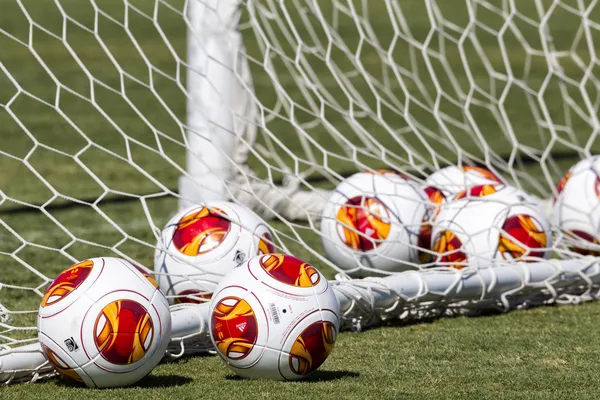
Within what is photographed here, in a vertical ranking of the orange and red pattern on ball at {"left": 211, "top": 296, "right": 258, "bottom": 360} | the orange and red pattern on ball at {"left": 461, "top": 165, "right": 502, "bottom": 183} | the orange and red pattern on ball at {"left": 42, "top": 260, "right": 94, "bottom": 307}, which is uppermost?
the orange and red pattern on ball at {"left": 42, "top": 260, "right": 94, "bottom": 307}

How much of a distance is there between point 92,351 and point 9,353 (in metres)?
0.36

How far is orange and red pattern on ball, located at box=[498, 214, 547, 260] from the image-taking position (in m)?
5.36

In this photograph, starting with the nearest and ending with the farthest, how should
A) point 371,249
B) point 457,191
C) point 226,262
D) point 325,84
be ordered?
point 226,262 < point 371,249 < point 457,191 < point 325,84

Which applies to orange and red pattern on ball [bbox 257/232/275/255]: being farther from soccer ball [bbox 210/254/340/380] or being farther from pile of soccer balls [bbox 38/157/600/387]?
soccer ball [bbox 210/254/340/380]

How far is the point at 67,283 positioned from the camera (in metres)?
3.79

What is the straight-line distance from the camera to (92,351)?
3.66 metres

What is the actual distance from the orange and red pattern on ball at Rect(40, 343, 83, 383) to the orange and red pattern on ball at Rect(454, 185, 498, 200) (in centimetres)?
251

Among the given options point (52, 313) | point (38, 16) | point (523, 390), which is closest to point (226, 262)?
point (52, 313)

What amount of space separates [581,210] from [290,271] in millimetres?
2519

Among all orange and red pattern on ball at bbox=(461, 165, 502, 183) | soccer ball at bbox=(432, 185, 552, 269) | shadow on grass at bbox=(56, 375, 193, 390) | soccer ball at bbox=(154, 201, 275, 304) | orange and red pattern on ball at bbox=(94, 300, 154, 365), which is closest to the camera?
orange and red pattern on ball at bbox=(94, 300, 154, 365)

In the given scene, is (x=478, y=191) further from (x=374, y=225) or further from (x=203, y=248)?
(x=203, y=248)

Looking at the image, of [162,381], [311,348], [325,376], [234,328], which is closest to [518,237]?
[325,376]

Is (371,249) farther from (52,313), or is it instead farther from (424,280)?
(52,313)

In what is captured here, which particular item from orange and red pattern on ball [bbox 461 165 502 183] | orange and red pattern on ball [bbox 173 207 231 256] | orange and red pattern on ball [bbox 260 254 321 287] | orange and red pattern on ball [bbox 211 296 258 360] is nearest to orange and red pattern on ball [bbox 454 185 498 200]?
orange and red pattern on ball [bbox 461 165 502 183]
